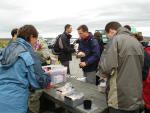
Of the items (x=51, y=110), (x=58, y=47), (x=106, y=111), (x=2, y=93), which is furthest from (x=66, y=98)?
(x=58, y=47)

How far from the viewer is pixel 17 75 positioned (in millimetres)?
2932

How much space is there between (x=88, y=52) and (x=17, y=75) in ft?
7.75

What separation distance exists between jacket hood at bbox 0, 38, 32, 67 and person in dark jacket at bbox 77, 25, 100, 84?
215 centimetres

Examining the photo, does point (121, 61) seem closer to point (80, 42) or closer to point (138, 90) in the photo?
point (138, 90)

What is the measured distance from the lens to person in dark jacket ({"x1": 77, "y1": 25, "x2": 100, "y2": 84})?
16.5 feet

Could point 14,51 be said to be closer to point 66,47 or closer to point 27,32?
point 27,32

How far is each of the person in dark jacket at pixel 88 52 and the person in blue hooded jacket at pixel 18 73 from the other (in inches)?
81.8

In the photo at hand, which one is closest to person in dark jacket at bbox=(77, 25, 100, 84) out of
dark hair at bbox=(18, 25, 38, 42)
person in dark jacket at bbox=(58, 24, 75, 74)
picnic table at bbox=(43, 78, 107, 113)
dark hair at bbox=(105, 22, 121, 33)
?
picnic table at bbox=(43, 78, 107, 113)

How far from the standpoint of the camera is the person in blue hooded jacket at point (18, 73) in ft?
9.61

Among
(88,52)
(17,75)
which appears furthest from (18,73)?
(88,52)

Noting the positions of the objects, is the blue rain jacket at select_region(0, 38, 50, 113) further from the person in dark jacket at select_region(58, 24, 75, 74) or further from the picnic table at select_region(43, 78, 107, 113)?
the person in dark jacket at select_region(58, 24, 75, 74)

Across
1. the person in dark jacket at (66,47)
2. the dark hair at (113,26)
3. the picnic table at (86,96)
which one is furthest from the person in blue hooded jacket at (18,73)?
the person in dark jacket at (66,47)

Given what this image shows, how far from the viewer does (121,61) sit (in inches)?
109

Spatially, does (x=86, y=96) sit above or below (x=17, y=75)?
below
